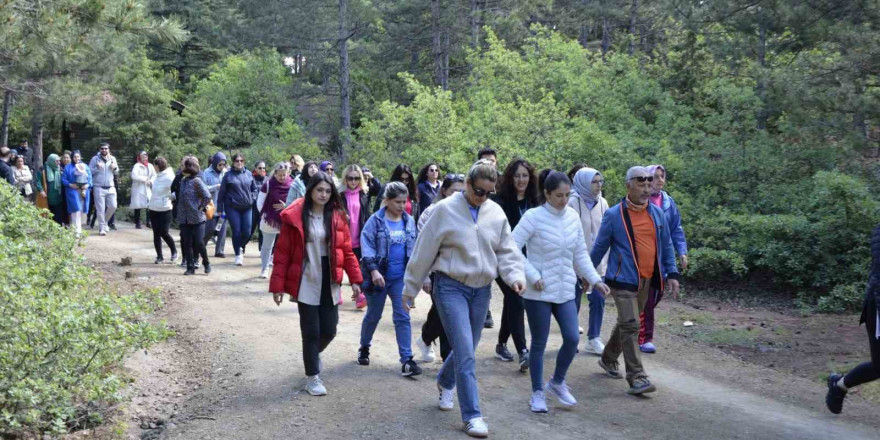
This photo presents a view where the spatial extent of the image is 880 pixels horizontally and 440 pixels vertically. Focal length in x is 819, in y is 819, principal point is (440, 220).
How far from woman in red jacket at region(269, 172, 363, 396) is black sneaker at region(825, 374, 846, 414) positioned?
416 centimetres

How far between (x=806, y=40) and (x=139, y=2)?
10.3 meters

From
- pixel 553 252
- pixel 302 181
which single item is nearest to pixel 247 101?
pixel 302 181

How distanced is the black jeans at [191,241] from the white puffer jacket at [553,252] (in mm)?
7822

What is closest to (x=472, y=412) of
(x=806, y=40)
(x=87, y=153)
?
(x=806, y=40)

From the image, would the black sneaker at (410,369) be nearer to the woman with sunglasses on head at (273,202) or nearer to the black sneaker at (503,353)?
the black sneaker at (503,353)

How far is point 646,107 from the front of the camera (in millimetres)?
21594

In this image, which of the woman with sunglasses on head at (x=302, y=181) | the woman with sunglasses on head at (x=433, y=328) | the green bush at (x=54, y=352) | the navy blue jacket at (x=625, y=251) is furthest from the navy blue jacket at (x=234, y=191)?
the navy blue jacket at (x=625, y=251)

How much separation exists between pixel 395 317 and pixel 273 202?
535cm

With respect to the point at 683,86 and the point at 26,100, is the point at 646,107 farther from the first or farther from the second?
the point at 26,100

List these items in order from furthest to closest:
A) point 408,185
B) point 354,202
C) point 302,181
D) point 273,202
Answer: point 273,202 → point 302,181 → point 408,185 → point 354,202

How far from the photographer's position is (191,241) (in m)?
13.3

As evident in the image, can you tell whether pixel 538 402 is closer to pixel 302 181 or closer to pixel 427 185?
pixel 427 185

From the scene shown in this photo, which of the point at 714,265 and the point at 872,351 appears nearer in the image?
the point at 872,351

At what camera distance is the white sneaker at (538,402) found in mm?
6684
